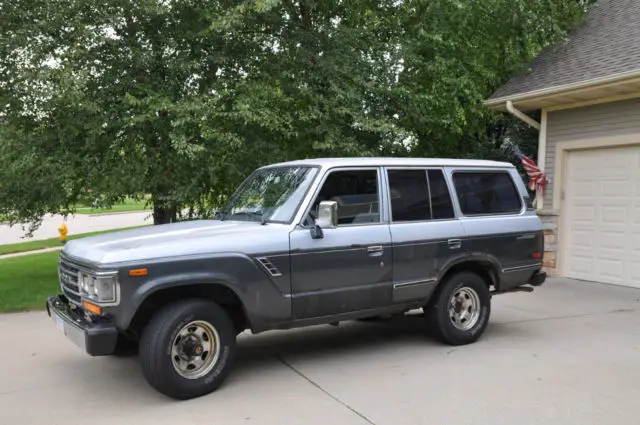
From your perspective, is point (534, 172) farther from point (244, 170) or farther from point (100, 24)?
point (100, 24)

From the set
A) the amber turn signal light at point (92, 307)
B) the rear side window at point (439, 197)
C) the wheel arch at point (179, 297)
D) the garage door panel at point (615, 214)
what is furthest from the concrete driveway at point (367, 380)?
the garage door panel at point (615, 214)

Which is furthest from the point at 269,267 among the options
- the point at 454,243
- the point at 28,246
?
the point at 28,246

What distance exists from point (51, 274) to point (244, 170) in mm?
5518

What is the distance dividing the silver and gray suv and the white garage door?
12.5ft

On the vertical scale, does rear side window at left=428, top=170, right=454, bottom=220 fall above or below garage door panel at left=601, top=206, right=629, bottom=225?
above

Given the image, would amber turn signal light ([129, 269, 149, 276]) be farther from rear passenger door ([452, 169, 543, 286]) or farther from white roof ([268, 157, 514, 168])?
rear passenger door ([452, 169, 543, 286])

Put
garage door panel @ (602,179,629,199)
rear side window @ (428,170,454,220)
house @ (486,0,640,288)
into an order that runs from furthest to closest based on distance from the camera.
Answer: garage door panel @ (602,179,629,199), house @ (486,0,640,288), rear side window @ (428,170,454,220)

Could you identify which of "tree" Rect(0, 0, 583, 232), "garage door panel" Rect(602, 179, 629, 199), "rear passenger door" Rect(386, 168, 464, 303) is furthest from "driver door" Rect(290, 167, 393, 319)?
"garage door panel" Rect(602, 179, 629, 199)

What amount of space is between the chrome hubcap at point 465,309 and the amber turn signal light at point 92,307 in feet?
11.7

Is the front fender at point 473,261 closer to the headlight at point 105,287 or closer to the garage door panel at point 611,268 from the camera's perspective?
the headlight at point 105,287

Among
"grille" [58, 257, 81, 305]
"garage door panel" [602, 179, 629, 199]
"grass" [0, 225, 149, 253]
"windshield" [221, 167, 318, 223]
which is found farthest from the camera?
"grass" [0, 225, 149, 253]

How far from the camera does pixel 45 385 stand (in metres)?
5.08

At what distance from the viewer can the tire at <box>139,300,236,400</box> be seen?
447 centimetres

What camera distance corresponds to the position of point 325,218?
5.11m
